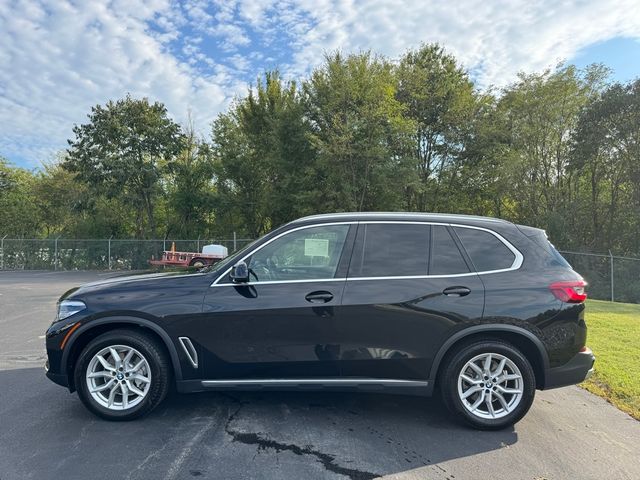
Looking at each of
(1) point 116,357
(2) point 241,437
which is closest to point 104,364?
(1) point 116,357

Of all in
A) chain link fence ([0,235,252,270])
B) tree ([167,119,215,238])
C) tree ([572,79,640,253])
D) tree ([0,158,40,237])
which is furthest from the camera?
tree ([0,158,40,237])

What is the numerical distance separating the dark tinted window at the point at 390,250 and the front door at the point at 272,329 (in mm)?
284

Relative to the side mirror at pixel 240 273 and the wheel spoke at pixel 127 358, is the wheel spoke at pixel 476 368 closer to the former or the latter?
the side mirror at pixel 240 273

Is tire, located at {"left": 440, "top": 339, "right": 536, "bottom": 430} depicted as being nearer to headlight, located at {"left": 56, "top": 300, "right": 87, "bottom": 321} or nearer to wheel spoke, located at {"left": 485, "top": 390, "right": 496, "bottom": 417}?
wheel spoke, located at {"left": 485, "top": 390, "right": 496, "bottom": 417}

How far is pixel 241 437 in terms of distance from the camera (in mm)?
3570

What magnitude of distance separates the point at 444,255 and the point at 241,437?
93.6 inches

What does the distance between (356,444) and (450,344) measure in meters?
1.17

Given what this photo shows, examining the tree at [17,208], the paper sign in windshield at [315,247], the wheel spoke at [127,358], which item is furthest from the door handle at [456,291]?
the tree at [17,208]

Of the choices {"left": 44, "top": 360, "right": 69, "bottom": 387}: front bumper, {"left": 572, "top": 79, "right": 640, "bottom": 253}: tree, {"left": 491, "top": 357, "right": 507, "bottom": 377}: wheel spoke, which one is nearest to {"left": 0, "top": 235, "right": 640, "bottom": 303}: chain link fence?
{"left": 572, "top": 79, "right": 640, "bottom": 253}: tree

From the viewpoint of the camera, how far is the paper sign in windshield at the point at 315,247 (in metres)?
4.06

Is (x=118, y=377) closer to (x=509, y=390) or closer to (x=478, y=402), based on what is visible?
(x=478, y=402)

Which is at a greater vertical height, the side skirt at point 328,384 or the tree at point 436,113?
the tree at point 436,113

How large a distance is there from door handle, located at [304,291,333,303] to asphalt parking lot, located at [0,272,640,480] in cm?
112

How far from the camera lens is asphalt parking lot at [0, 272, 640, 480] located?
10.2 feet
